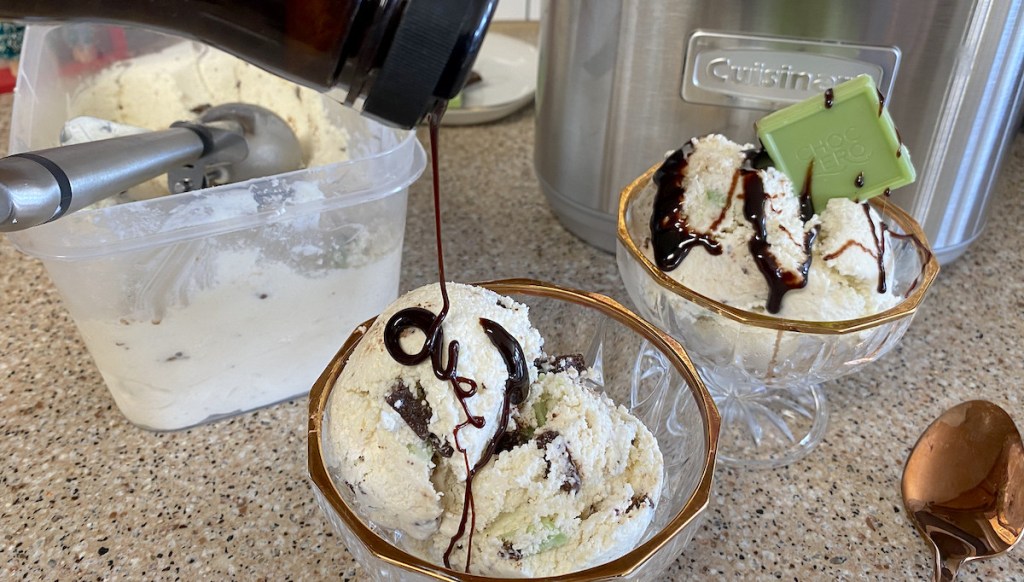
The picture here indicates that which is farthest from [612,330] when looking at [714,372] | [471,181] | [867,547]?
[471,181]

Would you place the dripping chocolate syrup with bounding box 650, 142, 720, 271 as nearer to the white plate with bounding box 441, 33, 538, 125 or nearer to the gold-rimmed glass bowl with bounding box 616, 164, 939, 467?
the gold-rimmed glass bowl with bounding box 616, 164, 939, 467

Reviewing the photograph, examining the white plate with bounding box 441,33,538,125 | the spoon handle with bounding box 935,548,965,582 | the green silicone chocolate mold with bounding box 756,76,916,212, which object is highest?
the green silicone chocolate mold with bounding box 756,76,916,212

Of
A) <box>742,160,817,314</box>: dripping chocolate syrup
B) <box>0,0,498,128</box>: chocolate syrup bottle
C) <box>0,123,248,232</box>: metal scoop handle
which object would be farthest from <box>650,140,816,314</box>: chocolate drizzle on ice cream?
<box>0,123,248,232</box>: metal scoop handle

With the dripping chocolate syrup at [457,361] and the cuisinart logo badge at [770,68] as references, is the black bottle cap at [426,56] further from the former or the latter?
the cuisinart logo badge at [770,68]

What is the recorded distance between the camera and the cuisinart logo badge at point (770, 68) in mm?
665

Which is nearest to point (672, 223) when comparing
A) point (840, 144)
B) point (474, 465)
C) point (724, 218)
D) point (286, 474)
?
point (724, 218)

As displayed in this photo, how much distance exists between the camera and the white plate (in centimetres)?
109

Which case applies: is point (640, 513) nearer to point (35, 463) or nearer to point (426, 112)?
point (426, 112)

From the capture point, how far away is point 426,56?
0.35 metres

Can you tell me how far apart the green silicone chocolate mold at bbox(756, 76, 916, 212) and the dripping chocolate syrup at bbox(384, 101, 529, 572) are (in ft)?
1.01

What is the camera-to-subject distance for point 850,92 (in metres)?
0.60

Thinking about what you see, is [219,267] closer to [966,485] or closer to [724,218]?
[724,218]

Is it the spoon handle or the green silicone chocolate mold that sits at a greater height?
the green silicone chocolate mold

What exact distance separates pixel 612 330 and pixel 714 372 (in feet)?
0.48
